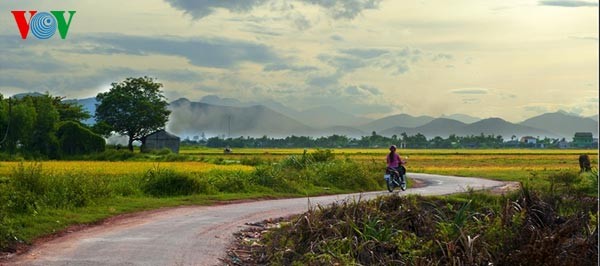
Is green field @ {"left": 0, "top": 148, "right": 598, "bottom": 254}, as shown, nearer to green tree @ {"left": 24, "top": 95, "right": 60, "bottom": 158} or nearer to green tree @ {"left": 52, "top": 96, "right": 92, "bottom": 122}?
green tree @ {"left": 24, "top": 95, "right": 60, "bottom": 158}

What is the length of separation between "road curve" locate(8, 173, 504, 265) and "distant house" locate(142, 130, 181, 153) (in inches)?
2435

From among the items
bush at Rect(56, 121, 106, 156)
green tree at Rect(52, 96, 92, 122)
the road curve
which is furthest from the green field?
green tree at Rect(52, 96, 92, 122)

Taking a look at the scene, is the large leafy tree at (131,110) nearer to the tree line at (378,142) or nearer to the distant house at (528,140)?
the tree line at (378,142)

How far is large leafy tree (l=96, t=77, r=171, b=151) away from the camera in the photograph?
3174 inches

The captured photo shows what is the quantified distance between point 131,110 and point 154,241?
68557 mm

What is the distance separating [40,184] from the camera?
62.8ft

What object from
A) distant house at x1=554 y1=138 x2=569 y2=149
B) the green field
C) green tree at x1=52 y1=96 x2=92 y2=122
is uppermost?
green tree at x1=52 y1=96 x2=92 y2=122

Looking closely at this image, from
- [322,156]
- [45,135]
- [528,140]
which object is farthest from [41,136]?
[528,140]

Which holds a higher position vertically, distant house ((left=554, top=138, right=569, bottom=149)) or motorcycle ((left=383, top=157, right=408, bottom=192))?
distant house ((left=554, top=138, right=569, bottom=149))

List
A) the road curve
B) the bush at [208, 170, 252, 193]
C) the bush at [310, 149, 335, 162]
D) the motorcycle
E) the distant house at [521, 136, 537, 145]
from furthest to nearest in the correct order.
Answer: the distant house at [521, 136, 537, 145], the bush at [310, 149, 335, 162], the motorcycle, the bush at [208, 170, 252, 193], the road curve

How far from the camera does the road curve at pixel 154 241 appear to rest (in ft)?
41.2

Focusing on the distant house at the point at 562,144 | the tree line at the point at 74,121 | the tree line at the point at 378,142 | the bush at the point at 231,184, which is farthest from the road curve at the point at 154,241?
the distant house at the point at 562,144

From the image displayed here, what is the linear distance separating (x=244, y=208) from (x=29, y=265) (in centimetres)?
926

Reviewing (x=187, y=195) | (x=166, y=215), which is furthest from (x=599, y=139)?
(x=187, y=195)
